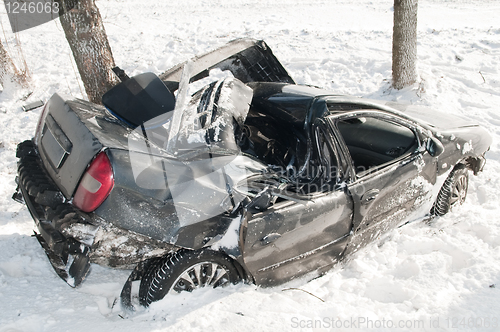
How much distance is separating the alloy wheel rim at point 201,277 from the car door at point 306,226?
0.79 ft

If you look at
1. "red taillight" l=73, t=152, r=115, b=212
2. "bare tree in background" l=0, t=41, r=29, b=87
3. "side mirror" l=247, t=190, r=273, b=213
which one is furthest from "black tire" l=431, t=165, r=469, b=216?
"bare tree in background" l=0, t=41, r=29, b=87

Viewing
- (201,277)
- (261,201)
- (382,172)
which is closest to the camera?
(261,201)

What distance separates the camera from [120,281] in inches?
123

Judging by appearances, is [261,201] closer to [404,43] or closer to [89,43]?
[89,43]

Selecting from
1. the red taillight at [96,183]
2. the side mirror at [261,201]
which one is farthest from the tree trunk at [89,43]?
the side mirror at [261,201]

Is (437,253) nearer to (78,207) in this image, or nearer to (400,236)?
(400,236)

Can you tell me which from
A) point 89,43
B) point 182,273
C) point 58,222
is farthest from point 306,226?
point 89,43

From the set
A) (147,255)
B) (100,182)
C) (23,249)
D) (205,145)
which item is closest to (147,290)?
(147,255)

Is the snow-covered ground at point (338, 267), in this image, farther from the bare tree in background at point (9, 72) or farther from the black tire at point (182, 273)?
the bare tree in background at point (9, 72)

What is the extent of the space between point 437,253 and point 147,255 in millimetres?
2599

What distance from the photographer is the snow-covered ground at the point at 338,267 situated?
2680 mm

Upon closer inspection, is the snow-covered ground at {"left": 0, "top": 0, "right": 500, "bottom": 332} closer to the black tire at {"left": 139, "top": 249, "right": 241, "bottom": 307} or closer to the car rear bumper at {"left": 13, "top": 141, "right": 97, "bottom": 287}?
the black tire at {"left": 139, "top": 249, "right": 241, "bottom": 307}

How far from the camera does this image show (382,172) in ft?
10.7

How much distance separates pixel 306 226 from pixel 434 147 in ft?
5.09
